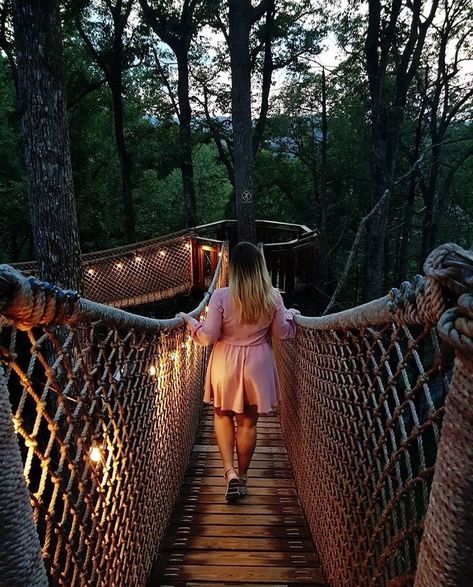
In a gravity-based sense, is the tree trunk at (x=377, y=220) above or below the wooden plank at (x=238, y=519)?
above

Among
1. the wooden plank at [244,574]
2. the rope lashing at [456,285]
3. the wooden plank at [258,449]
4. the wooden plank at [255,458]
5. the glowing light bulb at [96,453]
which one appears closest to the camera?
the rope lashing at [456,285]

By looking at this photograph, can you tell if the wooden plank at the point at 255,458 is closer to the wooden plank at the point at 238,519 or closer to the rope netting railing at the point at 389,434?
the rope netting railing at the point at 389,434

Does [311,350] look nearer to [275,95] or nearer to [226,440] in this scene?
[226,440]

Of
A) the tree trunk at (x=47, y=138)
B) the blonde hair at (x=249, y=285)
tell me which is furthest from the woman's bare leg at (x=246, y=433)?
the tree trunk at (x=47, y=138)

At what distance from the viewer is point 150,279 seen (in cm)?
876

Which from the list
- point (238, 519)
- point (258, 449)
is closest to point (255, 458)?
point (258, 449)

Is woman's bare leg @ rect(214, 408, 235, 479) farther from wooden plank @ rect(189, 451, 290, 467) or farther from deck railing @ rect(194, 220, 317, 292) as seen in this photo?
deck railing @ rect(194, 220, 317, 292)

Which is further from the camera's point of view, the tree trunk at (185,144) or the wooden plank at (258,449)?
the tree trunk at (185,144)

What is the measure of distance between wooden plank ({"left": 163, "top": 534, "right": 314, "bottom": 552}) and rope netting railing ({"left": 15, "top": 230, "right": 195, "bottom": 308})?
6.84 metres

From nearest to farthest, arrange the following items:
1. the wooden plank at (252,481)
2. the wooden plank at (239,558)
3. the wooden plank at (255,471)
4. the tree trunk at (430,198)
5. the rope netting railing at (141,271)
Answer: the wooden plank at (239,558) → the wooden plank at (252,481) → the wooden plank at (255,471) → the rope netting railing at (141,271) → the tree trunk at (430,198)

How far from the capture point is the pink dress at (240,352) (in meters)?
2.23

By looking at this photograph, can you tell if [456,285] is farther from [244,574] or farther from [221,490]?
[221,490]

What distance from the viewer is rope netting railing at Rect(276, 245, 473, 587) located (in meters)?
0.54

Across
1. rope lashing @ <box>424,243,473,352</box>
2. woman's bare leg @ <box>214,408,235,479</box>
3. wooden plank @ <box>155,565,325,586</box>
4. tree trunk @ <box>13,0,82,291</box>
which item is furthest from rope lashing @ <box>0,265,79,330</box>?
tree trunk @ <box>13,0,82,291</box>
